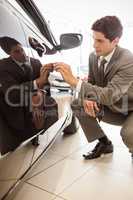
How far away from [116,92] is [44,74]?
0.45 metres

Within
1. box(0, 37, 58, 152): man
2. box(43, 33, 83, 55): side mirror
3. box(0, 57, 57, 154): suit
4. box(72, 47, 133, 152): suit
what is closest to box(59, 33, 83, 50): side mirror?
box(43, 33, 83, 55): side mirror

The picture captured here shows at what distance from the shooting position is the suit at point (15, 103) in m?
0.92

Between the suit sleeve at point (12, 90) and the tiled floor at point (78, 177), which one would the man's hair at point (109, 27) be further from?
Answer: the tiled floor at point (78, 177)

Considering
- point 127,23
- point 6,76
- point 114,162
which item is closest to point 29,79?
point 6,76

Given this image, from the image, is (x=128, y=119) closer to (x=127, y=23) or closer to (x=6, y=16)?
(x=6, y=16)

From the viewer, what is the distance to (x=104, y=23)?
158cm

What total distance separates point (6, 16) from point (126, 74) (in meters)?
0.77

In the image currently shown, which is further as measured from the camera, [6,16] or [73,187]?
[73,187]

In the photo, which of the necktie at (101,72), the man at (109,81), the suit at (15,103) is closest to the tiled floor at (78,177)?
the man at (109,81)

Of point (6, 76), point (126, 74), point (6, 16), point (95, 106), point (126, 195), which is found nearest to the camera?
point (6, 76)

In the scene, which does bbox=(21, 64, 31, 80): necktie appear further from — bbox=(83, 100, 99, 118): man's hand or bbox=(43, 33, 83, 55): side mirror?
bbox=(43, 33, 83, 55): side mirror

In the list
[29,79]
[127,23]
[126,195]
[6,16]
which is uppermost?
[127,23]

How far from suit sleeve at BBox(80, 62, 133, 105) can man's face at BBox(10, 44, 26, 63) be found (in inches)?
19.7

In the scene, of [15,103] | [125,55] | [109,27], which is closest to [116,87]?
[125,55]
